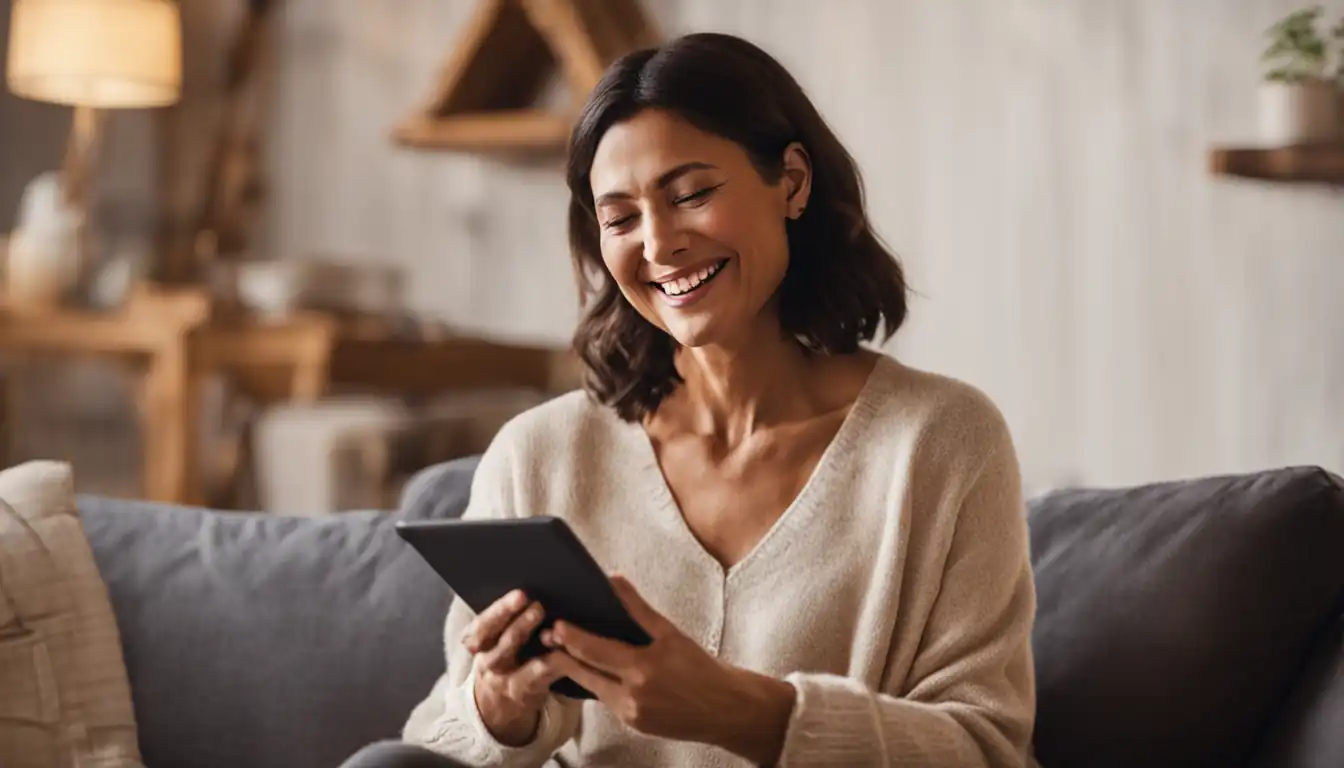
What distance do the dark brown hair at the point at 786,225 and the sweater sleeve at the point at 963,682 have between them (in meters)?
0.21

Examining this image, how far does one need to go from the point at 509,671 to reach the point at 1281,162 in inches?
71.2

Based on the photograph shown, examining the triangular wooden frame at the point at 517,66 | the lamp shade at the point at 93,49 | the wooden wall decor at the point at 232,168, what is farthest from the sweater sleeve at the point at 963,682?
the wooden wall decor at the point at 232,168

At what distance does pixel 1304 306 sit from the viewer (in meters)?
2.84

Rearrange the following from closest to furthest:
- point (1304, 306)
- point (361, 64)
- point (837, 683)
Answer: point (837, 683) → point (1304, 306) → point (361, 64)

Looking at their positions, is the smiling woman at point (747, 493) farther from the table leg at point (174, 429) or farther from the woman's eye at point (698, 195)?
the table leg at point (174, 429)

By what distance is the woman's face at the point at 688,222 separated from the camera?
1.44 metres

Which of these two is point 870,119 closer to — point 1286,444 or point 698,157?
point 1286,444

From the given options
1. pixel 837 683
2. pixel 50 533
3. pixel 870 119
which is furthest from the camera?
pixel 870 119

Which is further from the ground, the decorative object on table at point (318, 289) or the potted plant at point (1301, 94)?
the potted plant at point (1301, 94)

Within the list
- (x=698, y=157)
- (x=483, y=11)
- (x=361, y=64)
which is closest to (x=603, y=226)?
(x=698, y=157)

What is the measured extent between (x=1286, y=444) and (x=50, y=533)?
6.86ft

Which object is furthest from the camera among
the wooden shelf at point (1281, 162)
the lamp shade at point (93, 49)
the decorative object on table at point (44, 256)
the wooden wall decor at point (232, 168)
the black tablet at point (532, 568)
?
the wooden wall decor at point (232, 168)

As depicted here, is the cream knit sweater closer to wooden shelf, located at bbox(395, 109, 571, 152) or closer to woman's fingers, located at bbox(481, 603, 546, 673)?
woman's fingers, located at bbox(481, 603, 546, 673)

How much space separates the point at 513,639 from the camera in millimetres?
1306
